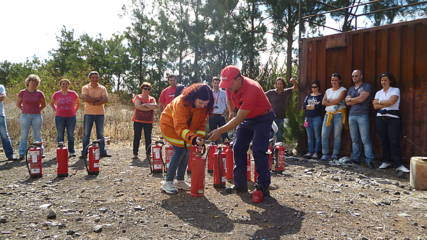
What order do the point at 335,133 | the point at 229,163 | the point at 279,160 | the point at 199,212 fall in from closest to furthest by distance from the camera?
1. the point at 199,212
2. the point at 229,163
3. the point at 279,160
4. the point at 335,133

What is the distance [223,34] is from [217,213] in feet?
56.5

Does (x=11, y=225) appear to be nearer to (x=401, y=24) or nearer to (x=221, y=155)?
(x=221, y=155)

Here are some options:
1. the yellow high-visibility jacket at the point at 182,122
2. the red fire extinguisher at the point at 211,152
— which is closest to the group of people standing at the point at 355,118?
the red fire extinguisher at the point at 211,152

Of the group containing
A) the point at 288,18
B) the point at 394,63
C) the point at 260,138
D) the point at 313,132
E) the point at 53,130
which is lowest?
the point at 53,130

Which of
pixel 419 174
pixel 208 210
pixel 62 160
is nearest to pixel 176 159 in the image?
pixel 208 210

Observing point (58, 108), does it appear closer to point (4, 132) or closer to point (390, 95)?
point (4, 132)

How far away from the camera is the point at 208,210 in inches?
160

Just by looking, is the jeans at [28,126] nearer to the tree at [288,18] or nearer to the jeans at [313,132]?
the jeans at [313,132]

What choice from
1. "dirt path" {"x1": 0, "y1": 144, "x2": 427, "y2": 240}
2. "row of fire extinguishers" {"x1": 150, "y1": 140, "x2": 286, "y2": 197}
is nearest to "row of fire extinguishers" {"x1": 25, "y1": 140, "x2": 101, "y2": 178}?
"dirt path" {"x1": 0, "y1": 144, "x2": 427, "y2": 240}

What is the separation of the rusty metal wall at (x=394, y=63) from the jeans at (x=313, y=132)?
0.61 metres

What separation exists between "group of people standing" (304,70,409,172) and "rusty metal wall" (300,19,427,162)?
0.34 meters

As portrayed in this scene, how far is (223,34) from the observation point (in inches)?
788

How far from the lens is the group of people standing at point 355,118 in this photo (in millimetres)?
6316

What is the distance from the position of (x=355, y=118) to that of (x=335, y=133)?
0.61 metres
